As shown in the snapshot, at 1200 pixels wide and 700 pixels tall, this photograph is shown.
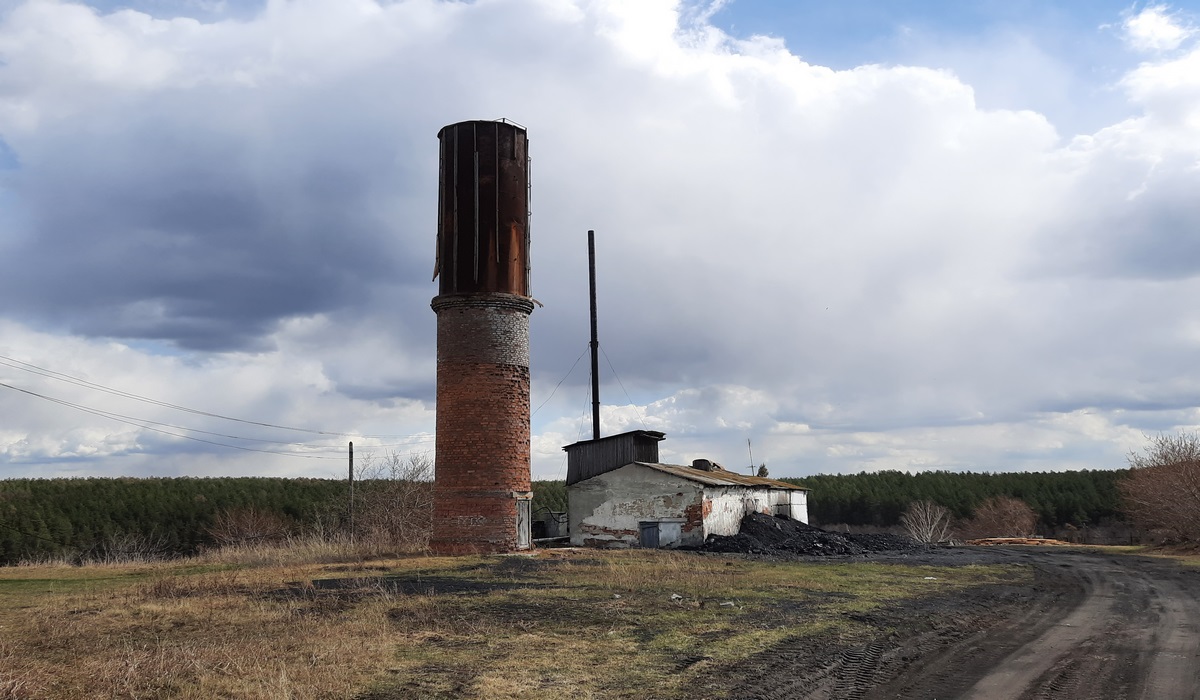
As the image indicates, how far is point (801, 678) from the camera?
8422 millimetres

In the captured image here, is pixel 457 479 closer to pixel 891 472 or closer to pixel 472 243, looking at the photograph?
pixel 472 243

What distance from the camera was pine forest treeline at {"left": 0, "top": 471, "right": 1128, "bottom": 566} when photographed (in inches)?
1796

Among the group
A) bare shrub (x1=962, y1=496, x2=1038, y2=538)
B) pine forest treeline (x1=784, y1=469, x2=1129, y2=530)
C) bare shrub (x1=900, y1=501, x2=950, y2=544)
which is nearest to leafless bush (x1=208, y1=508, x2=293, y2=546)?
bare shrub (x1=900, y1=501, x2=950, y2=544)

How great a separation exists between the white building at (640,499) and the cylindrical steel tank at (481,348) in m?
6.34

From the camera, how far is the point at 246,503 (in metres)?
53.7

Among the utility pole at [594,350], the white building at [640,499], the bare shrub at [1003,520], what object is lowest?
the bare shrub at [1003,520]

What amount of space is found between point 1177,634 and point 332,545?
23127 millimetres

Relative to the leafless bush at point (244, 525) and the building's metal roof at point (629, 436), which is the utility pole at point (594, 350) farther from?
the leafless bush at point (244, 525)

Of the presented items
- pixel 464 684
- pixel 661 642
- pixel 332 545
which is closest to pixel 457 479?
pixel 332 545

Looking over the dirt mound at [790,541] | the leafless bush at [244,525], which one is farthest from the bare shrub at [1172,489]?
the leafless bush at [244,525]

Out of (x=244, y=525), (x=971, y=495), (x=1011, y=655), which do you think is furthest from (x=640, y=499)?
(x=971, y=495)

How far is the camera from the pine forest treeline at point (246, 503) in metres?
45.6

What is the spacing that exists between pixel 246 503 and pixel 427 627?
47.6 meters

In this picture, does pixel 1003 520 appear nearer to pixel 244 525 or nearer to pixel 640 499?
pixel 640 499
